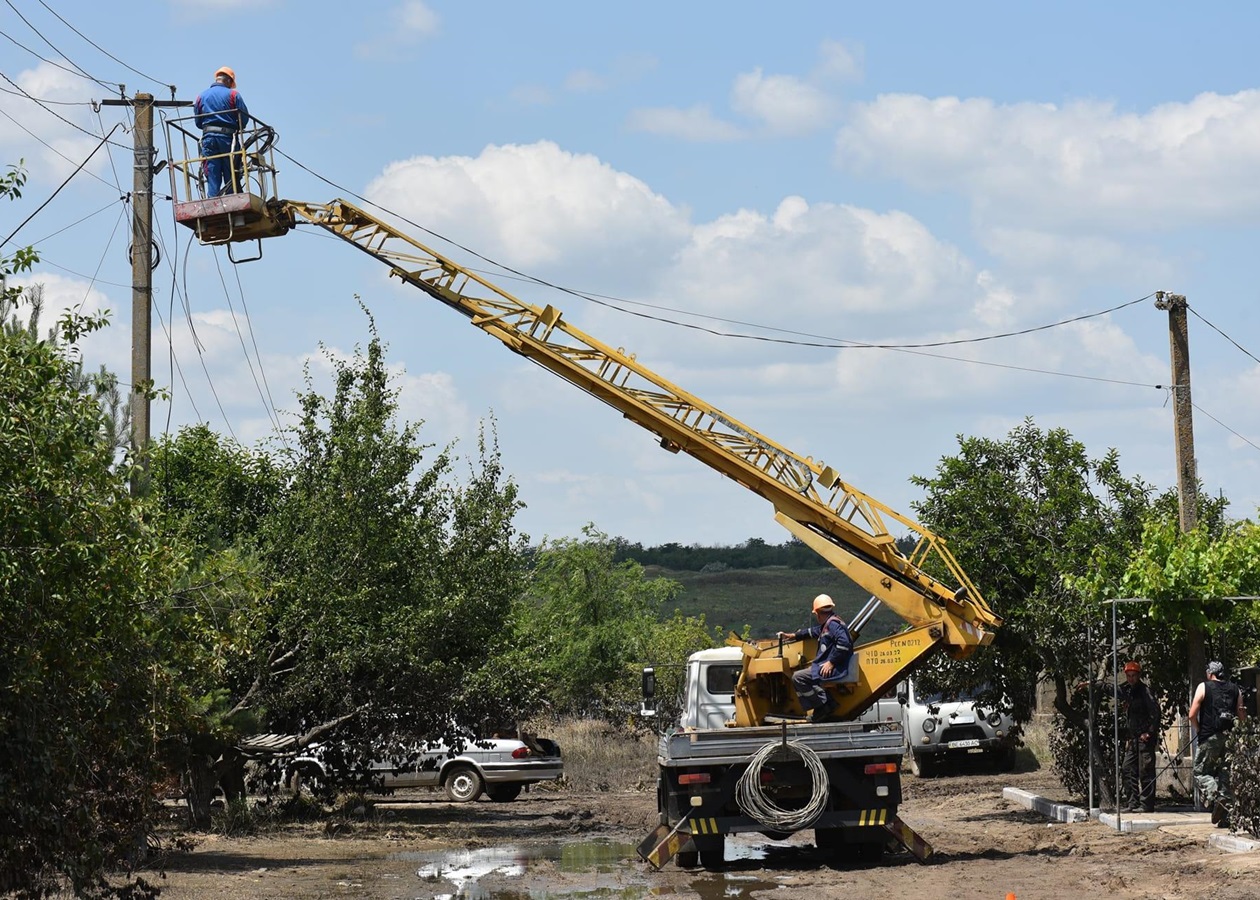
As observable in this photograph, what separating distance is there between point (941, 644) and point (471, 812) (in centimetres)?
1134

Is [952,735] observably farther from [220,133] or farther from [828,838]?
[220,133]

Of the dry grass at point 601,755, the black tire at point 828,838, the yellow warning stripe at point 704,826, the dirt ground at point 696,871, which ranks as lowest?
the dry grass at point 601,755

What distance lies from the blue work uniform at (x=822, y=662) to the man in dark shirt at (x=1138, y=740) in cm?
392

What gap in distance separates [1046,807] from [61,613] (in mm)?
14144

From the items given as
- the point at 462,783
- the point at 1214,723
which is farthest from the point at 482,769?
the point at 1214,723

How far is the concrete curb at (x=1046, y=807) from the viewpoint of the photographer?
18891 millimetres

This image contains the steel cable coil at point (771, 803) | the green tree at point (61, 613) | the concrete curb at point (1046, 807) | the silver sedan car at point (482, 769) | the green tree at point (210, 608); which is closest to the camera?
the green tree at point (61, 613)

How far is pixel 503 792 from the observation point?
28328mm

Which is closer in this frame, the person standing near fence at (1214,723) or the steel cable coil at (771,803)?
the steel cable coil at (771,803)

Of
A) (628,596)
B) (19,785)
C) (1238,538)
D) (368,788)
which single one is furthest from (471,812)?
(628,596)

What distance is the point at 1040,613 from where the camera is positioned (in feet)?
60.0

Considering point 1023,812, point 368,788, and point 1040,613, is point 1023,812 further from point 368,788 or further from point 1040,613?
point 368,788

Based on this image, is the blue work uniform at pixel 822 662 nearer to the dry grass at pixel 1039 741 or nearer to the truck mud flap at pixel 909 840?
the truck mud flap at pixel 909 840

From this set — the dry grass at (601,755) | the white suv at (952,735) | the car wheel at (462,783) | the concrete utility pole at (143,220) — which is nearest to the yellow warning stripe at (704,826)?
the concrete utility pole at (143,220)
